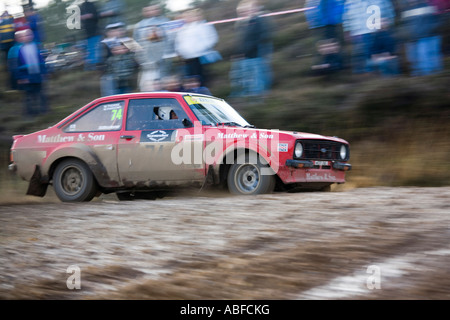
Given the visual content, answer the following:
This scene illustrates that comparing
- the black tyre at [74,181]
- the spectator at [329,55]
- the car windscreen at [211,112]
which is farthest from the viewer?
the spectator at [329,55]

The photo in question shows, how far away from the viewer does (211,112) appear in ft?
23.9

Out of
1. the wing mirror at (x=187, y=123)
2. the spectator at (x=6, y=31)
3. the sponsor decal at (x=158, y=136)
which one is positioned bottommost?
the sponsor decal at (x=158, y=136)

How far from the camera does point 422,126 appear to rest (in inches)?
344

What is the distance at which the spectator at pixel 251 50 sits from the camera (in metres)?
9.31

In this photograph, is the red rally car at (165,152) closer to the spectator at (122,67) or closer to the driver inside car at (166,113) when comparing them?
the driver inside car at (166,113)

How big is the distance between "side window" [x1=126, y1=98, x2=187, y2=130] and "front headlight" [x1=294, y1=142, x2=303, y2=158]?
4.80 ft

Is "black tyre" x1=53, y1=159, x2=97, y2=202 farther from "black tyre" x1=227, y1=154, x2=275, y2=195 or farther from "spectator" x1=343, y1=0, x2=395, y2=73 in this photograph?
"spectator" x1=343, y1=0, x2=395, y2=73

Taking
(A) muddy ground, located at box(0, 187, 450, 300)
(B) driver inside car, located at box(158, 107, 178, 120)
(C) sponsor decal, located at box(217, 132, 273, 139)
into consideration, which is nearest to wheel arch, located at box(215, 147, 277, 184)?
Result: (C) sponsor decal, located at box(217, 132, 273, 139)

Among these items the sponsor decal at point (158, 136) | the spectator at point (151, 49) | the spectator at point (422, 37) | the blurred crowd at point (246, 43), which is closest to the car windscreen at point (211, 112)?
the sponsor decal at point (158, 136)

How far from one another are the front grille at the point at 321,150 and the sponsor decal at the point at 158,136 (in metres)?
1.61

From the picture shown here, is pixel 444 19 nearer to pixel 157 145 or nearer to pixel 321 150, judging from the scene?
pixel 321 150

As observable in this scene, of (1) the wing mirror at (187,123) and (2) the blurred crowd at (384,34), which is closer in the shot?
(1) the wing mirror at (187,123)

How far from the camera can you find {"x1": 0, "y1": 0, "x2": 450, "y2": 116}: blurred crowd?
8.77m
